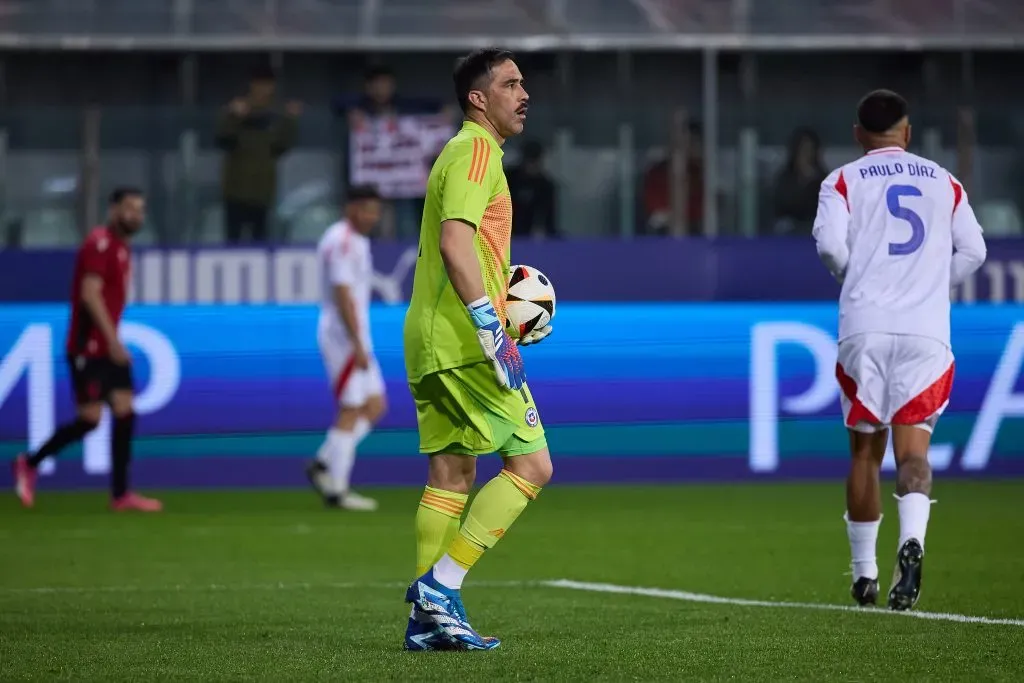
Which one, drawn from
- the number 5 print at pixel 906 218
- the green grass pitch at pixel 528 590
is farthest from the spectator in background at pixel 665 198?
the number 5 print at pixel 906 218

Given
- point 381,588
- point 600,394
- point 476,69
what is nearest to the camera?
point 476,69

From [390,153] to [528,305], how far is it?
1040 cm

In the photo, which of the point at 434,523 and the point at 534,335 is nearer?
the point at 434,523

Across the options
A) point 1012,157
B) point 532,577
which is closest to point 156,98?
point 1012,157

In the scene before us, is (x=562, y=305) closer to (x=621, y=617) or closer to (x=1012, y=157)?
(x=1012, y=157)

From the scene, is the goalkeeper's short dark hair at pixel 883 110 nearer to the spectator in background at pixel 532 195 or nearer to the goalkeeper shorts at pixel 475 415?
the goalkeeper shorts at pixel 475 415

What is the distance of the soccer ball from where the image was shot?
6.83m

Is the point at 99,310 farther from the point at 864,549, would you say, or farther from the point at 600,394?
the point at 864,549

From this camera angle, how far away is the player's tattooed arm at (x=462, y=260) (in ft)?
20.7

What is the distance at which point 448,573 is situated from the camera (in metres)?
6.48

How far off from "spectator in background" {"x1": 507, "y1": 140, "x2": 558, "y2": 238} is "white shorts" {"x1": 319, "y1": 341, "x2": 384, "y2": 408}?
121 inches

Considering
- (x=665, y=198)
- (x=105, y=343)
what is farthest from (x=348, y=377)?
(x=665, y=198)

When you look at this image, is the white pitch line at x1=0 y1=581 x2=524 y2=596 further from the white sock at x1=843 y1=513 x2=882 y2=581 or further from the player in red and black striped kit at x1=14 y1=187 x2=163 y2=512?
the player in red and black striped kit at x1=14 y1=187 x2=163 y2=512

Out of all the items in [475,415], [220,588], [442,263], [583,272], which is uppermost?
[583,272]
